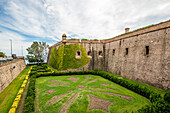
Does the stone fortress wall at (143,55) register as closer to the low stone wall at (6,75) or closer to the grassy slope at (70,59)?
the grassy slope at (70,59)

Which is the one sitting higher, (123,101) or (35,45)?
(35,45)

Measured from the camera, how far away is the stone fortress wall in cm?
967

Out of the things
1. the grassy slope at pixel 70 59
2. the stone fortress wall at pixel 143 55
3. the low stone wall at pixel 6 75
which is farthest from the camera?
the grassy slope at pixel 70 59

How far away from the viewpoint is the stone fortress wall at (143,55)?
967 cm

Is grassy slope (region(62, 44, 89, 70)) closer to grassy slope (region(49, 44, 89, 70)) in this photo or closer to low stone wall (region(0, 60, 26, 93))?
grassy slope (region(49, 44, 89, 70))

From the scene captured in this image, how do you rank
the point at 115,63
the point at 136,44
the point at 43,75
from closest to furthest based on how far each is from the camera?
the point at 136,44 < the point at 43,75 < the point at 115,63

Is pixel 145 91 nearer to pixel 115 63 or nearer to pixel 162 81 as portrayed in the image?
pixel 162 81

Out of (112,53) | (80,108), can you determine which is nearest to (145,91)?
(80,108)

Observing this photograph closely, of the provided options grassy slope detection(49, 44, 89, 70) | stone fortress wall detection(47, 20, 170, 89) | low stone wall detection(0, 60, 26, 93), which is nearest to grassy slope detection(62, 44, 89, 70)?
grassy slope detection(49, 44, 89, 70)

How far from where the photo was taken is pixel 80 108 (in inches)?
255

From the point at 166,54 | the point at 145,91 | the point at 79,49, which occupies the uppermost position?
the point at 79,49

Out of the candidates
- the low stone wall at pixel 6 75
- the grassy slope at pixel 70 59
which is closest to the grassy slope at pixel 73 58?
the grassy slope at pixel 70 59

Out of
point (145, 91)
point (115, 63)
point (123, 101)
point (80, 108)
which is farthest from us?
point (115, 63)

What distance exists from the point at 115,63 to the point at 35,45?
29894 mm
